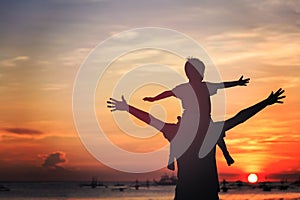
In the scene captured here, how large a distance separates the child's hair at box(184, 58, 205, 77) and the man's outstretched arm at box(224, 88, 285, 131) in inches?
12.8

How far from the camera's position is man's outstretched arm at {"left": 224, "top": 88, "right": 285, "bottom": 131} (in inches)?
157

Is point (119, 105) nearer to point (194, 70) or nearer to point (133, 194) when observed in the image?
point (194, 70)

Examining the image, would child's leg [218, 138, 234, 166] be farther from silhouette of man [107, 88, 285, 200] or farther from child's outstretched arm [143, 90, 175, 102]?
child's outstretched arm [143, 90, 175, 102]

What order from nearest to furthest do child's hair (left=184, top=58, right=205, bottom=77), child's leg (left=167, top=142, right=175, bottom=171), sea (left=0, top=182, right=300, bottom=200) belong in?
child's hair (left=184, top=58, right=205, bottom=77) → child's leg (left=167, top=142, right=175, bottom=171) → sea (left=0, top=182, right=300, bottom=200)

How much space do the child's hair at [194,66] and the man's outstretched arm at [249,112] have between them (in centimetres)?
33

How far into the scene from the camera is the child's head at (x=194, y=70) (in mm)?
3938

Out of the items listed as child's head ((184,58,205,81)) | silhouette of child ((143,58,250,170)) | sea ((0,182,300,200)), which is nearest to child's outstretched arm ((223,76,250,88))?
silhouette of child ((143,58,250,170))

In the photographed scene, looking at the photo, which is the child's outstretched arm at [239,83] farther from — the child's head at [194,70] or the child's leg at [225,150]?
the child's leg at [225,150]

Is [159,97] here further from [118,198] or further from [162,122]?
[118,198]

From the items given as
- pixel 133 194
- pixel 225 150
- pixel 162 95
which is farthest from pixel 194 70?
pixel 133 194

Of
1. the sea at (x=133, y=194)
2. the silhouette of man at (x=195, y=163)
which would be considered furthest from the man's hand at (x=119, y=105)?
the sea at (x=133, y=194)

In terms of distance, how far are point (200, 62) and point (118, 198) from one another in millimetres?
90287

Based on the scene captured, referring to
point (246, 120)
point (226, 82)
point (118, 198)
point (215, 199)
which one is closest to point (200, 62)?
point (226, 82)

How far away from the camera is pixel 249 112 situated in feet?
13.1
